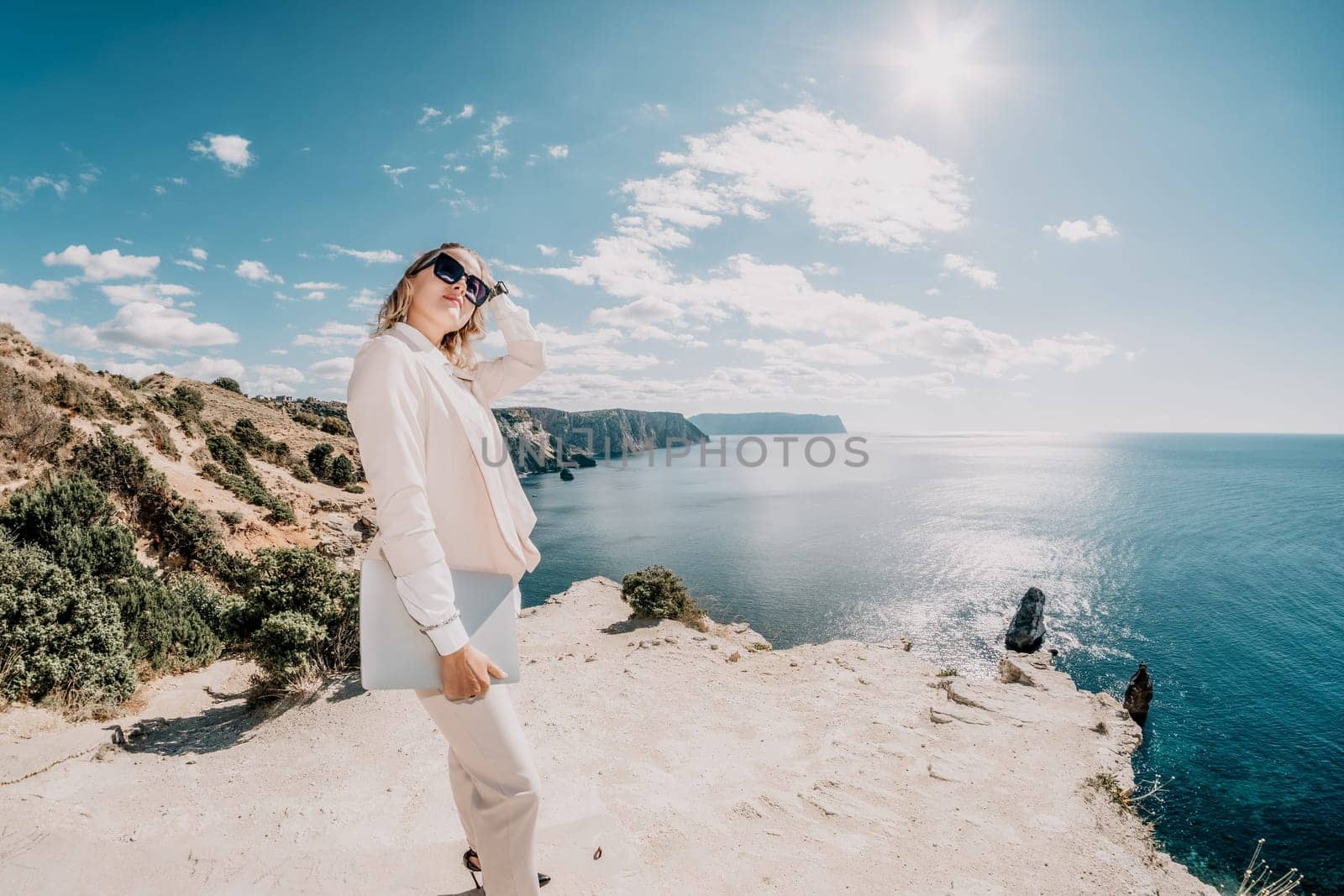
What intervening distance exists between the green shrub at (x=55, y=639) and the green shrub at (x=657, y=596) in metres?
13.7

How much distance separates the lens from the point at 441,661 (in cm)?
173

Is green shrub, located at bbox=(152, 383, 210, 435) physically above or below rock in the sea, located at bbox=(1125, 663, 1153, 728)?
above

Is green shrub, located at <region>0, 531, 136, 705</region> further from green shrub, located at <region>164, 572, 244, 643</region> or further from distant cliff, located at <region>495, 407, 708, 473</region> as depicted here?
distant cliff, located at <region>495, 407, 708, 473</region>

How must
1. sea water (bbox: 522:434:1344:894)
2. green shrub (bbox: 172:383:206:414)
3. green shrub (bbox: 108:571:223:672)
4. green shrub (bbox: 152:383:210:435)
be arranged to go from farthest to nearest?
green shrub (bbox: 172:383:206:414) → green shrub (bbox: 152:383:210:435) → sea water (bbox: 522:434:1344:894) → green shrub (bbox: 108:571:223:672)

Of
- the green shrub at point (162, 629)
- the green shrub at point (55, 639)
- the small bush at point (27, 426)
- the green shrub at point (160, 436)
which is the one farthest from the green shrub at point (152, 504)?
the green shrub at point (55, 639)

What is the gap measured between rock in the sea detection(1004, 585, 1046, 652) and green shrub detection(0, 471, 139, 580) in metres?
32.6

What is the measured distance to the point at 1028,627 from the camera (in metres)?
27.0

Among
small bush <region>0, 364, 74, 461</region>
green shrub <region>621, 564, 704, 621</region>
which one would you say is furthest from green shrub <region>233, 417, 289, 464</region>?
green shrub <region>621, 564, 704, 621</region>

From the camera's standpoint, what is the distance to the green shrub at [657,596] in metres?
19.7

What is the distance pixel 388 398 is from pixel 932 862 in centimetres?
716

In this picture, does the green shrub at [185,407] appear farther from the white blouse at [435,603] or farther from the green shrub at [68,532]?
the white blouse at [435,603]

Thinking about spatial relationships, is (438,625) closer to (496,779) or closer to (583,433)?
(496,779)

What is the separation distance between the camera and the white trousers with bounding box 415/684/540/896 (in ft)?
6.32

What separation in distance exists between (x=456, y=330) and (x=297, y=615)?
8220 millimetres
